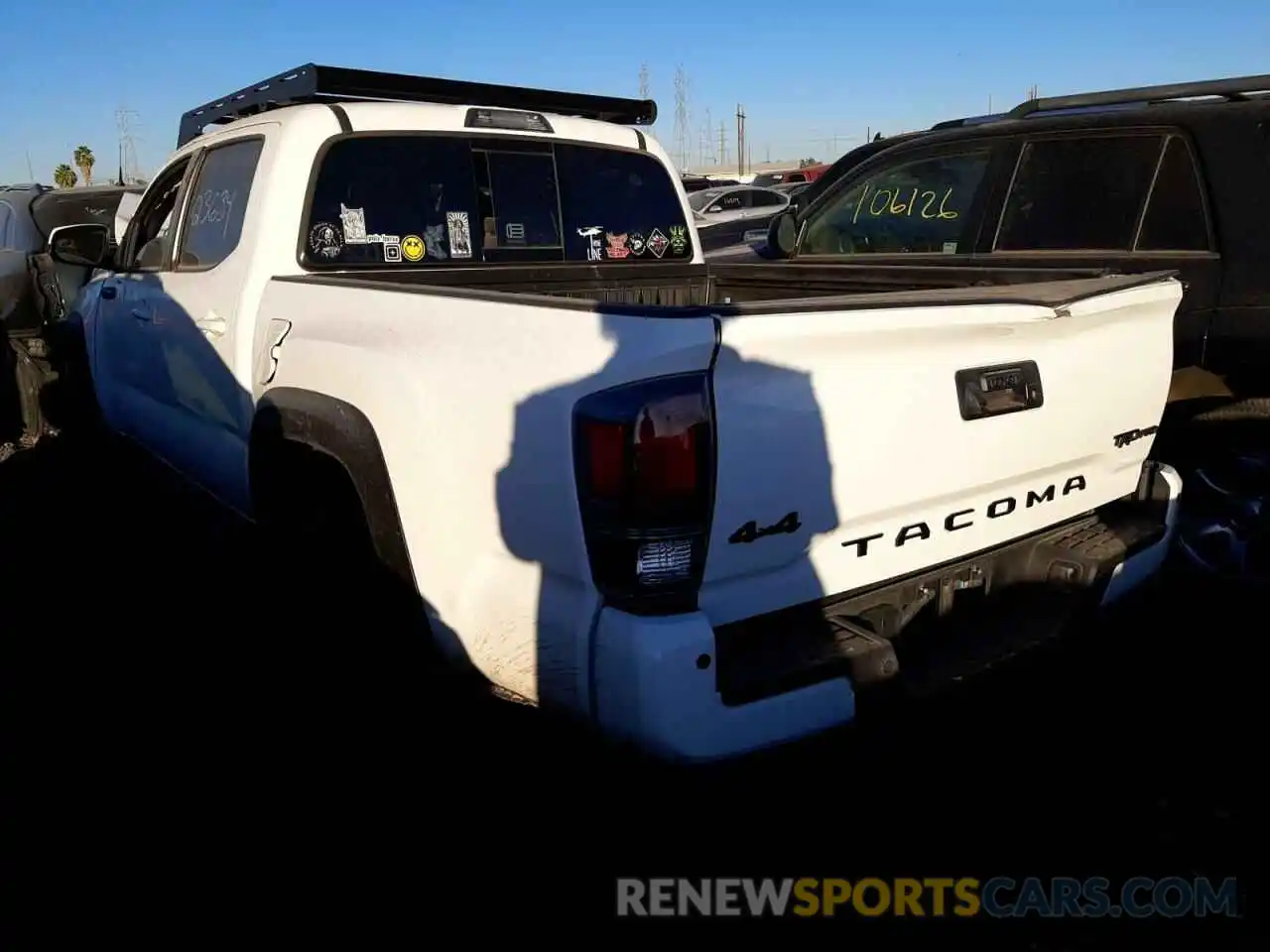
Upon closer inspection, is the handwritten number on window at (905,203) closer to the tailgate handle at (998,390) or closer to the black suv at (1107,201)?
the black suv at (1107,201)

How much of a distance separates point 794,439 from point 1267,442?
2706mm

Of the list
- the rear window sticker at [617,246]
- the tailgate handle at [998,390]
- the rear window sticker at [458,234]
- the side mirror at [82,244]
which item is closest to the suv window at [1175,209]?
the tailgate handle at [998,390]

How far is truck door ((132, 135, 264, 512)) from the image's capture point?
3418mm

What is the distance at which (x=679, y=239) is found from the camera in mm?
4652

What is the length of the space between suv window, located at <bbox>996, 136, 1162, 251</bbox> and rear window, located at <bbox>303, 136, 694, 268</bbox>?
5.05 feet

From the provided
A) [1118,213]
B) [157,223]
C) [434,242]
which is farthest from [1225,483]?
[157,223]

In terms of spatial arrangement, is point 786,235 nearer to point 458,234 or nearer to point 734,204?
point 458,234

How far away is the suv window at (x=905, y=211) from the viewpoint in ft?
15.6

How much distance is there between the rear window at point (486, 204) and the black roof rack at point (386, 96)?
38 centimetres

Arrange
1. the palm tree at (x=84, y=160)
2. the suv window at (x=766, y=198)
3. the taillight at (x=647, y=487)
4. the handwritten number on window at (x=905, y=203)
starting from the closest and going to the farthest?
1. the taillight at (x=647, y=487)
2. the handwritten number on window at (x=905, y=203)
3. the suv window at (x=766, y=198)
4. the palm tree at (x=84, y=160)

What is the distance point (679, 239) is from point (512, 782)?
2.82 metres

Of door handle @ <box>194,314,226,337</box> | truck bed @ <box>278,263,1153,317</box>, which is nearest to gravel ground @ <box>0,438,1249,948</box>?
door handle @ <box>194,314,226,337</box>

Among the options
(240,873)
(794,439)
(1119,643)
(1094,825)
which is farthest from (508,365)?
(1119,643)

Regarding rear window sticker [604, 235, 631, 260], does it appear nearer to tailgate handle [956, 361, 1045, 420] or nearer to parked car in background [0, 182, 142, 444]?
tailgate handle [956, 361, 1045, 420]
